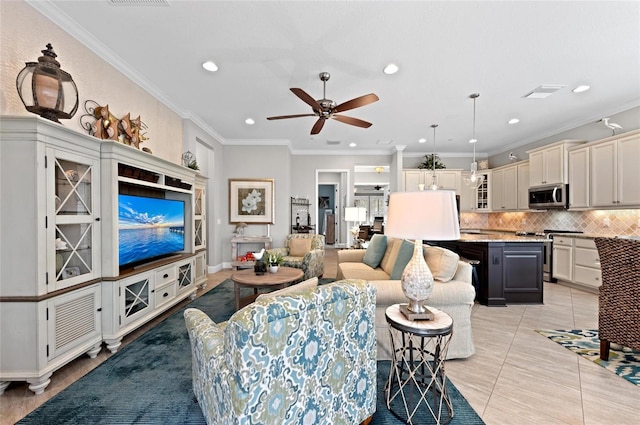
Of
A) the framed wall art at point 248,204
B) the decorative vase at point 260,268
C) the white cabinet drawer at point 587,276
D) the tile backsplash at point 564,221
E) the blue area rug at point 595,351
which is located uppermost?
the framed wall art at point 248,204

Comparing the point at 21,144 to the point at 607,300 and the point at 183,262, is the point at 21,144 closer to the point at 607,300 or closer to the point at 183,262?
the point at 183,262

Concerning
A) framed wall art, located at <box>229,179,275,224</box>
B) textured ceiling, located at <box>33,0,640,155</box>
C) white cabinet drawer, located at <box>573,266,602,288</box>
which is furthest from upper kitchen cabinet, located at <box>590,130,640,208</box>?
framed wall art, located at <box>229,179,275,224</box>

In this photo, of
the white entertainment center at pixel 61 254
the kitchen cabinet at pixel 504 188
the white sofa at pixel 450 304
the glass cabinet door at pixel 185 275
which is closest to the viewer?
the white entertainment center at pixel 61 254

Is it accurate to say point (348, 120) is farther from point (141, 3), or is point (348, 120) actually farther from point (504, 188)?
point (504, 188)

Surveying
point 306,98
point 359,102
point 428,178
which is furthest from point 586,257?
point 306,98

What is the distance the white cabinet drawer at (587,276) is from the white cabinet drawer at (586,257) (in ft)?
0.25

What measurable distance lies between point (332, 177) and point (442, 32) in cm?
722

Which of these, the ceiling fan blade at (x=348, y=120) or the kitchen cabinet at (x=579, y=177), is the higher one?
the ceiling fan blade at (x=348, y=120)

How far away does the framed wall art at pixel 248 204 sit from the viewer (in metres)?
5.86

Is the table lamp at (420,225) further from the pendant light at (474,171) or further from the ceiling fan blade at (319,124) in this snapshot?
the pendant light at (474,171)

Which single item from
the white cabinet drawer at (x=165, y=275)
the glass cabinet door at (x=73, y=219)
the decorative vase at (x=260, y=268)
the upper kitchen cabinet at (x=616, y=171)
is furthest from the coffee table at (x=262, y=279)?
the upper kitchen cabinet at (x=616, y=171)

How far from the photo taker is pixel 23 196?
1.76m

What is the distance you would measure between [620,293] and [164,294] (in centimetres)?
430

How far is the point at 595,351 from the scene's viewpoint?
2.34m
